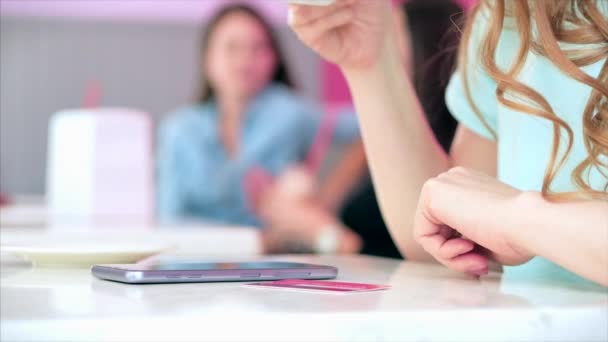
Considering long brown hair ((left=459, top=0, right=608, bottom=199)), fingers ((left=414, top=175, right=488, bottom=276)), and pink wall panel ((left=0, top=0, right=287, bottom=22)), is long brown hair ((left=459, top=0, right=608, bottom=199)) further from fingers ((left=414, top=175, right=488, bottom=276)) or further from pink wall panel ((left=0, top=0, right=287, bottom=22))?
pink wall panel ((left=0, top=0, right=287, bottom=22))

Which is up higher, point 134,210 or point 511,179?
point 511,179

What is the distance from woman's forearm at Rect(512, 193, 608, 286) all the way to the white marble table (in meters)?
0.02

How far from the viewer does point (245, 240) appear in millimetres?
1068

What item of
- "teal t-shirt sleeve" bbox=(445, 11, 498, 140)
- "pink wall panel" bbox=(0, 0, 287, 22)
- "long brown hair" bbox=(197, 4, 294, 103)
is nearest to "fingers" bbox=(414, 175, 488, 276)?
A: "teal t-shirt sleeve" bbox=(445, 11, 498, 140)

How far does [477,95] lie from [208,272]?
46cm

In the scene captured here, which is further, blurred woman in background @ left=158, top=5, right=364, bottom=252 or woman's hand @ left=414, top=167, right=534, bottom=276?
blurred woman in background @ left=158, top=5, right=364, bottom=252

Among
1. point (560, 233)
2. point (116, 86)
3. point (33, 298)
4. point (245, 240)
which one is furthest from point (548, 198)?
point (116, 86)

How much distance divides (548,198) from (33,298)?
0.95 ft

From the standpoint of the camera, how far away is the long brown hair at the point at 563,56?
2.02 feet

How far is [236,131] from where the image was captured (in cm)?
343

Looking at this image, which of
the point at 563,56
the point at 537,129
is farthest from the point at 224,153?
the point at 563,56

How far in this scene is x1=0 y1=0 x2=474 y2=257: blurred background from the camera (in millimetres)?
1399

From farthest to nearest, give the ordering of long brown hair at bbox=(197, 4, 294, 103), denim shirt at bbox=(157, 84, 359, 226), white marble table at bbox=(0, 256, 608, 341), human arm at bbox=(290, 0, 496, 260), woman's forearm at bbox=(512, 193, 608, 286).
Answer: long brown hair at bbox=(197, 4, 294, 103) < denim shirt at bbox=(157, 84, 359, 226) < human arm at bbox=(290, 0, 496, 260) < woman's forearm at bbox=(512, 193, 608, 286) < white marble table at bbox=(0, 256, 608, 341)

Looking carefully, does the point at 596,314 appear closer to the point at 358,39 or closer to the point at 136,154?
the point at 358,39
